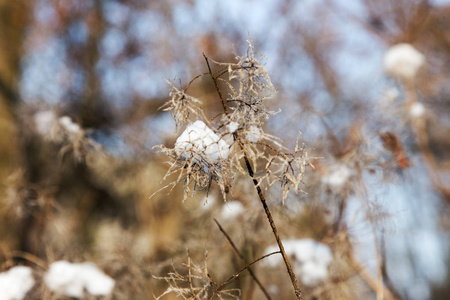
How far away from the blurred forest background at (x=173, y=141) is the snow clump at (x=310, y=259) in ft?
0.18

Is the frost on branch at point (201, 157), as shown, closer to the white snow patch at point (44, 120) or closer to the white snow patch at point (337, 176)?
the white snow patch at point (337, 176)

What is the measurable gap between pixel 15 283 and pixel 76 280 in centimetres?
34

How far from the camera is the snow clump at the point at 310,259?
6.51ft

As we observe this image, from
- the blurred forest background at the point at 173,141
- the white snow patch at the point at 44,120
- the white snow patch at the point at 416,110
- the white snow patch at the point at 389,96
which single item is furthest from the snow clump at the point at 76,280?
the white snow patch at the point at 416,110

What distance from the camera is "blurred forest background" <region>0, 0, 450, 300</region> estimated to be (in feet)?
6.65

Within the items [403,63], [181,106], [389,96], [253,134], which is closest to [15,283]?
[181,106]

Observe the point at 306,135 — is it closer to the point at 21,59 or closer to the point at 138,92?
the point at 138,92

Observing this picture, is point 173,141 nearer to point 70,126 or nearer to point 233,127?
point 70,126

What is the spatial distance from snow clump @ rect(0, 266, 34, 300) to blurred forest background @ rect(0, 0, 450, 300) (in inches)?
2.9

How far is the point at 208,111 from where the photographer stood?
410 centimetres

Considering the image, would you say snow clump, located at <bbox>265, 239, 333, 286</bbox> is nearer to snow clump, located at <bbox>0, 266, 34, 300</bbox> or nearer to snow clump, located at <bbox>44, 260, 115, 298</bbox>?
snow clump, located at <bbox>44, 260, 115, 298</bbox>

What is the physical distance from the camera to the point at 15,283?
1.84 meters

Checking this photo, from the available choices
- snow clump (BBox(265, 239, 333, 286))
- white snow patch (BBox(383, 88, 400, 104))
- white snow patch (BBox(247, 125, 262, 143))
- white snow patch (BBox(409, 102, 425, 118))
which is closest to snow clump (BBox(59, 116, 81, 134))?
snow clump (BBox(265, 239, 333, 286))

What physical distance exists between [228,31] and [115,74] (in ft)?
6.29
